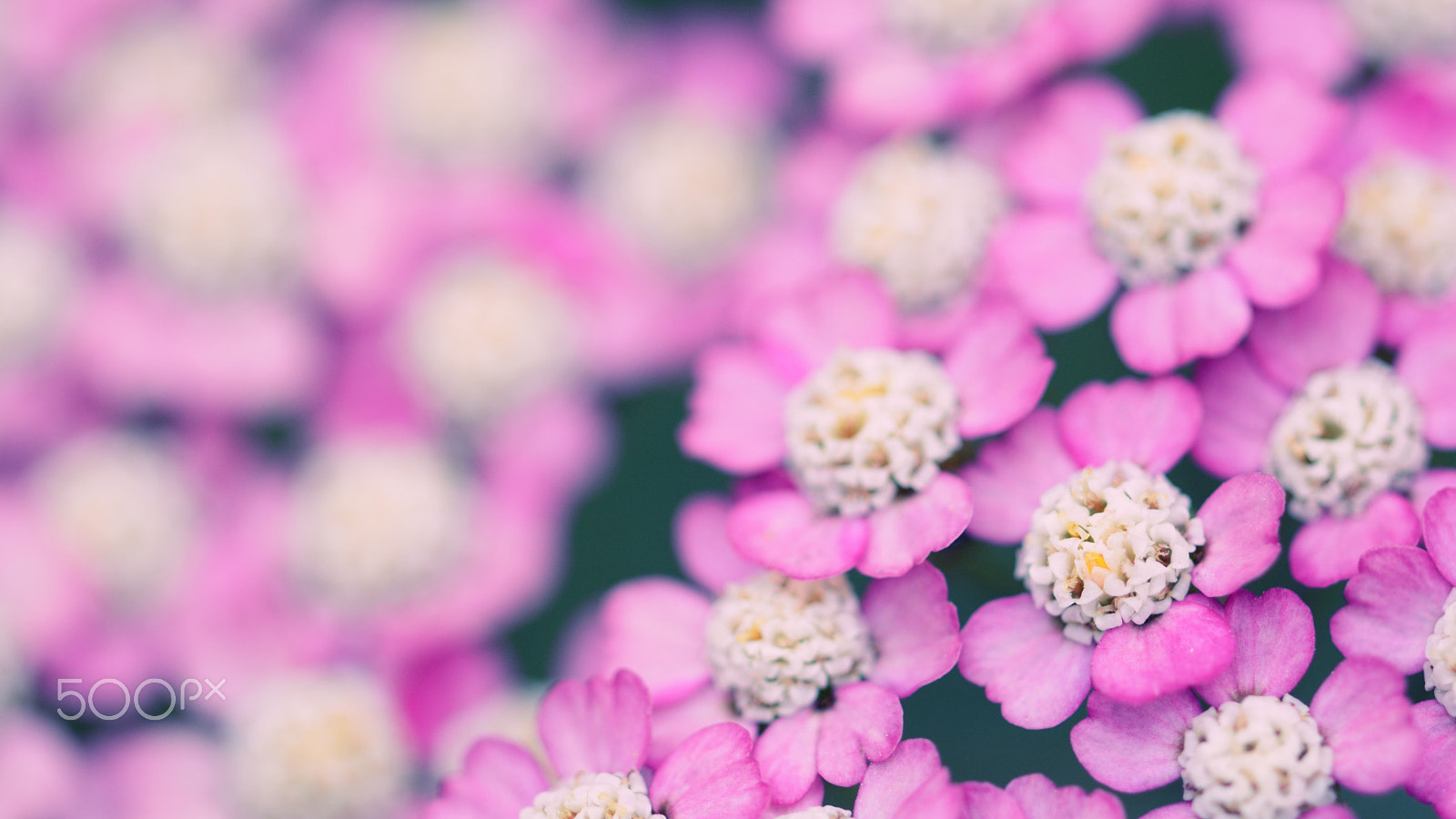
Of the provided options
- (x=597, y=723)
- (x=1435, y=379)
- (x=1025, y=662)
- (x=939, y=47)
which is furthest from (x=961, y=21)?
(x=597, y=723)

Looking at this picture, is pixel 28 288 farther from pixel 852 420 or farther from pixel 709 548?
pixel 852 420

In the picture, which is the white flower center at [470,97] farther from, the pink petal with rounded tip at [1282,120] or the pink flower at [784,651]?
the pink petal with rounded tip at [1282,120]

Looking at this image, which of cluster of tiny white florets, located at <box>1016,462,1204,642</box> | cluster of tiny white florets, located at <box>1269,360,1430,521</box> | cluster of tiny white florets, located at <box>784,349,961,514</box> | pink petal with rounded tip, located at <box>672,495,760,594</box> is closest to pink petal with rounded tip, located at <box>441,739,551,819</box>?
pink petal with rounded tip, located at <box>672,495,760,594</box>

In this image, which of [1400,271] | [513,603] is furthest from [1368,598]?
[513,603]

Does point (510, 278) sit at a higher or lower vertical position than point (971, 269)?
lower

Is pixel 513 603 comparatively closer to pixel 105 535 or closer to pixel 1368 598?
pixel 105 535

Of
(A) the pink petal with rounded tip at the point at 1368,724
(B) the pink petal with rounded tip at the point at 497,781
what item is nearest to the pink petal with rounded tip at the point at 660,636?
(B) the pink petal with rounded tip at the point at 497,781
